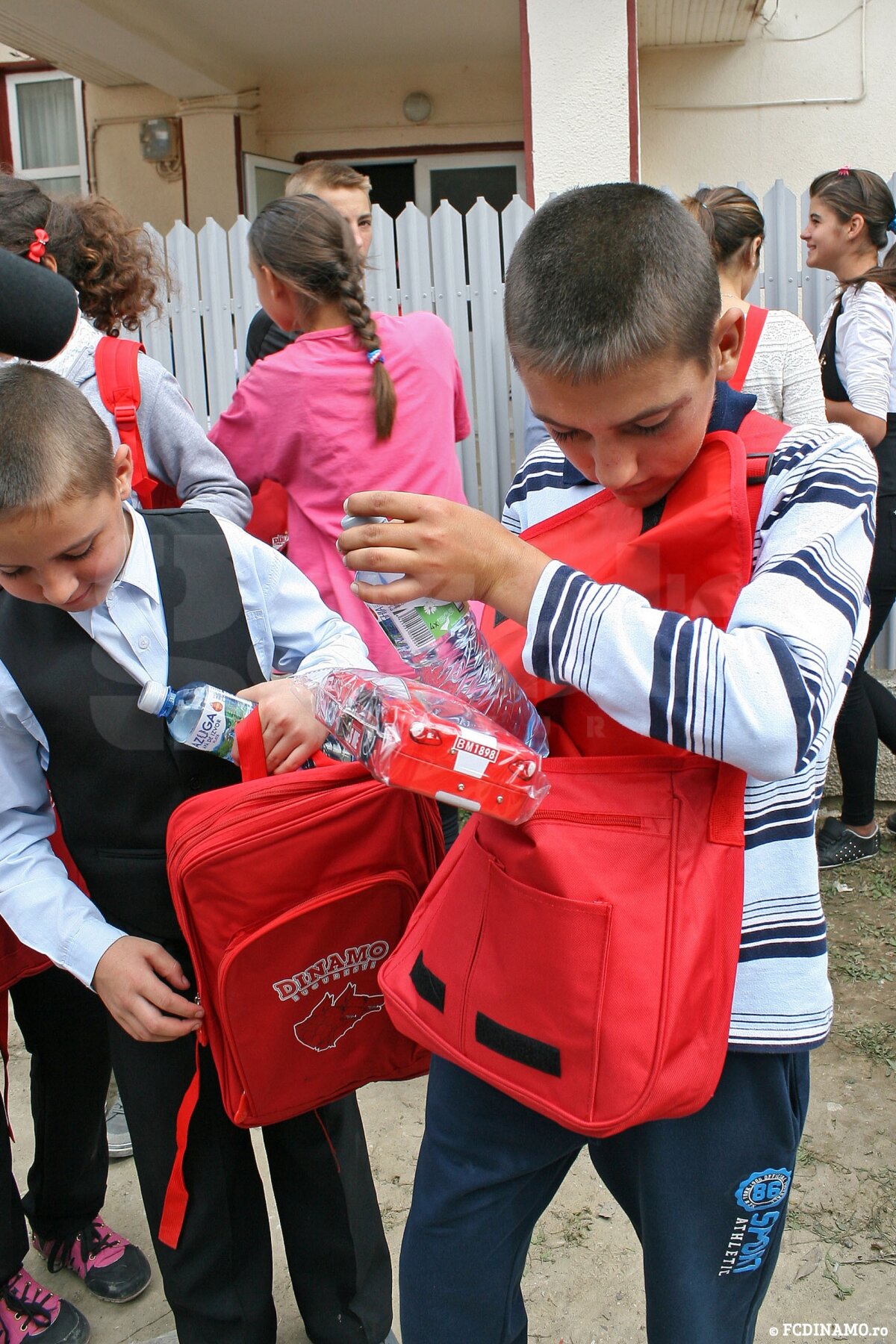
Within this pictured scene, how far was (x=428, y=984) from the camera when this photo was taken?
4.04ft

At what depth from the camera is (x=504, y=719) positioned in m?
1.22

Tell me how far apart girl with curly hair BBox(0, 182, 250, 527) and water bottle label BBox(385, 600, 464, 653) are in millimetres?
1264

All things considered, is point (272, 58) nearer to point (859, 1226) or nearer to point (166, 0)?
point (166, 0)

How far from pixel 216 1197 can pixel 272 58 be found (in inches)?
314

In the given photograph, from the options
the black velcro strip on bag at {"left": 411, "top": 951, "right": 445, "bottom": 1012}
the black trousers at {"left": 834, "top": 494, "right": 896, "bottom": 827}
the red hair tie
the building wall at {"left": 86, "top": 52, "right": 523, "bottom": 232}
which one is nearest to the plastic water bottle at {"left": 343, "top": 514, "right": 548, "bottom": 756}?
the black velcro strip on bag at {"left": 411, "top": 951, "right": 445, "bottom": 1012}

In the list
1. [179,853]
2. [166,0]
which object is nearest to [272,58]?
[166,0]

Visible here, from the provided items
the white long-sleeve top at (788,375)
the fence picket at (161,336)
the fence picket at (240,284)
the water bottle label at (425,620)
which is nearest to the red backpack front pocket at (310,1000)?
the water bottle label at (425,620)

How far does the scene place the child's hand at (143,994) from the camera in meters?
1.56

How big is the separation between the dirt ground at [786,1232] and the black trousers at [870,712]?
941 mm

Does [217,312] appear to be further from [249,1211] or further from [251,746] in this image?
[249,1211]

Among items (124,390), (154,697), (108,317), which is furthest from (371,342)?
(154,697)

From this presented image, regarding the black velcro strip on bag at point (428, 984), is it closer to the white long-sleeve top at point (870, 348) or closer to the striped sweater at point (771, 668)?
the striped sweater at point (771, 668)

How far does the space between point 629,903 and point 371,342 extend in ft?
6.45

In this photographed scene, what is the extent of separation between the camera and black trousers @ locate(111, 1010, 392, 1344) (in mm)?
1757
